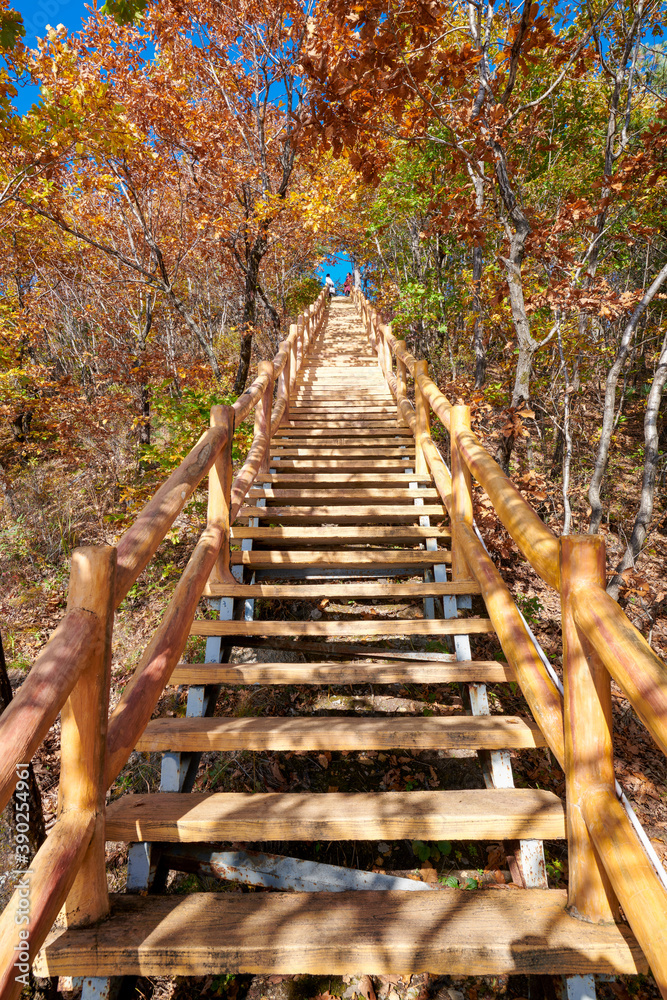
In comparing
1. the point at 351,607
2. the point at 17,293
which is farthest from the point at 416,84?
the point at 17,293

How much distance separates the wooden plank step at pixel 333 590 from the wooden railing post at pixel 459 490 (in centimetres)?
20

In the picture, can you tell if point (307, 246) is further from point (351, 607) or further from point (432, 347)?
point (351, 607)

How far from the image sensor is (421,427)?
469 cm

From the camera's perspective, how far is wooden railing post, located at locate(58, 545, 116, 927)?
1.33 m

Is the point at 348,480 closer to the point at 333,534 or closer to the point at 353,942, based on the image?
the point at 333,534

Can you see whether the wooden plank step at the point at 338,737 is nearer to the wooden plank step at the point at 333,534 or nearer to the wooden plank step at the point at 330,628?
the wooden plank step at the point at 330,628

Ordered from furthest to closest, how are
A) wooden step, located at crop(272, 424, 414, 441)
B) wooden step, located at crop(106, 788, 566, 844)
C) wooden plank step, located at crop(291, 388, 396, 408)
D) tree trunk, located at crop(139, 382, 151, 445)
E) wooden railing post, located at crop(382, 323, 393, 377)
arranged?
tree trunk, located at crop(139, 382, 151, 445)
wooden railing post, located at crop(382, 323, 393, 377)
wooden plank step, located at crop(291, 388, 396, 408)
wooden step, located at crop(272, 424, 414, 441)
wooden step, located at crop(106, 788, 566, 844)

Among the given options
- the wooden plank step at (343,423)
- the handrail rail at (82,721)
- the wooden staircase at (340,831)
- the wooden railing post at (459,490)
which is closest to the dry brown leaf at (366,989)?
the wooden staircase at (340,831)

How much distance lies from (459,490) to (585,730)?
6.31 ft

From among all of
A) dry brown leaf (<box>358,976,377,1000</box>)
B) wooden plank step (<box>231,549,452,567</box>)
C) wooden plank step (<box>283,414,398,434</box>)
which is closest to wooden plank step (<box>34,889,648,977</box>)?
dry brown leaf (<box>358,976,377,1000</box>)

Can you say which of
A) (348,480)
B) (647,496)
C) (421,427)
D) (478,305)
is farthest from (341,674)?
(478,305)

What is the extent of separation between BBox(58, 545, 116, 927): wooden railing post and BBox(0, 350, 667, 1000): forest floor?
96cm

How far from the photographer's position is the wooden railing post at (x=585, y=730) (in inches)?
52.5

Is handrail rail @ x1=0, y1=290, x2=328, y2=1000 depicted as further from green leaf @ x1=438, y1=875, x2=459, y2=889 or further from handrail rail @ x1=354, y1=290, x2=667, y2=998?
green leaf @ x1=438, y1=875, x2=459, y2=889
